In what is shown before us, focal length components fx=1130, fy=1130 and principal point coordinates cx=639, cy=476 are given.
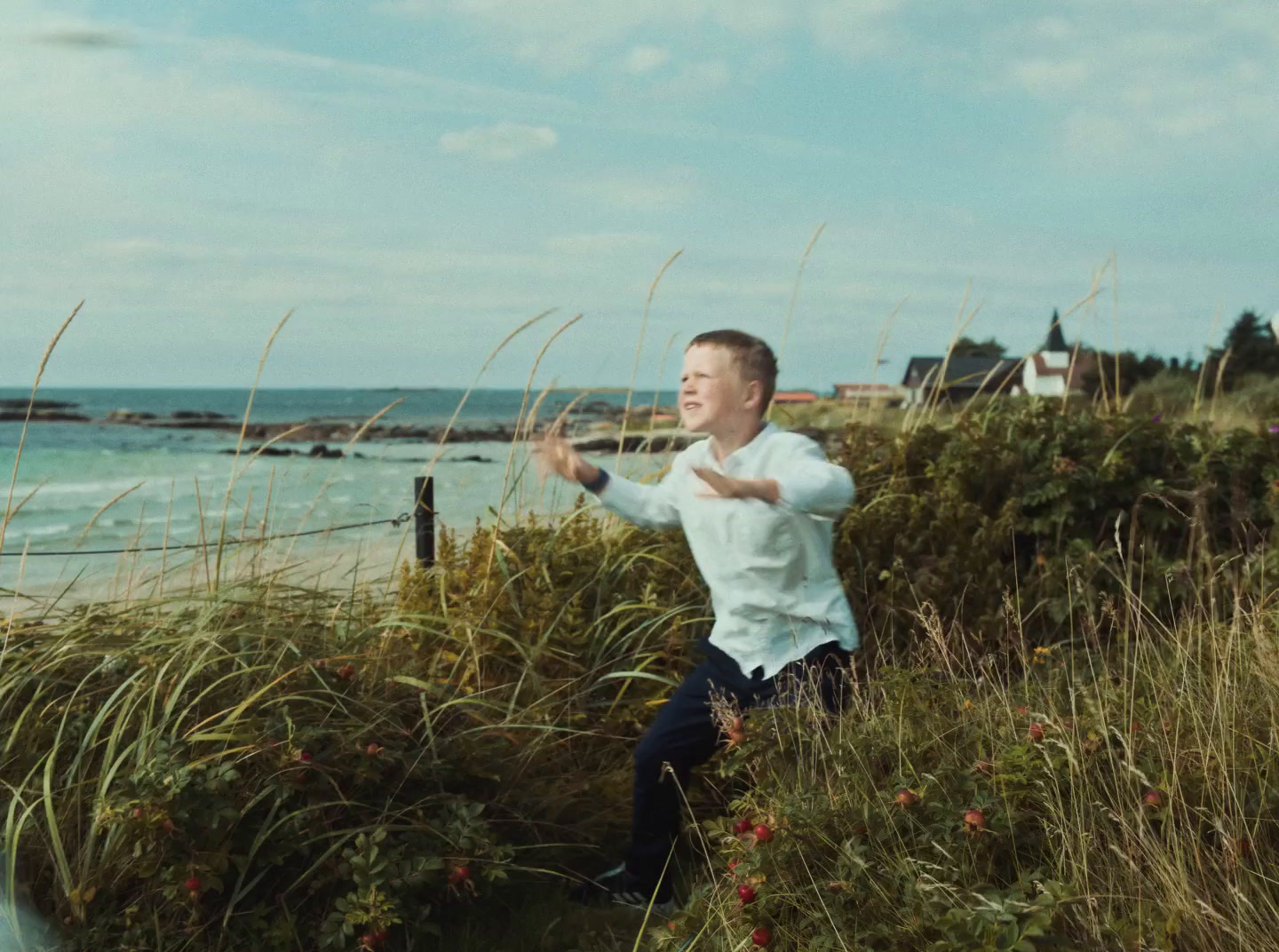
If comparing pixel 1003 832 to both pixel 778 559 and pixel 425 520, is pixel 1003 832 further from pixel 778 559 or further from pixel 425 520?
pixel 425 520

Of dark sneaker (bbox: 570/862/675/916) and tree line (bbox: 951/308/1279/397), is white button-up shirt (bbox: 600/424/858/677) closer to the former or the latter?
dark sneaker (bbox: 570/862/675/916)

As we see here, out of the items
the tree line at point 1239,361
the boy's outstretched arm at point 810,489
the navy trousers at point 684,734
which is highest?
the tree line at point 1239,361

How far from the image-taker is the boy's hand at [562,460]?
3.48 meters

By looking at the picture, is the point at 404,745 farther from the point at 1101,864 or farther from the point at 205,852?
the point at 1101,864

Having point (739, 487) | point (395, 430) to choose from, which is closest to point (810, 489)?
point (739, 487)

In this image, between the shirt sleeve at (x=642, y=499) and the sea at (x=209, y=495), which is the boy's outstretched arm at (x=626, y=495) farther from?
the sea at (x=209, y=495)

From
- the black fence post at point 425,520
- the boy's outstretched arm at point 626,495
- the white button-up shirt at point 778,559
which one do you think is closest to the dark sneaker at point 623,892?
the white button-up shirt at point 778,559

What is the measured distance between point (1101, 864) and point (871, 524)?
2.72 metres

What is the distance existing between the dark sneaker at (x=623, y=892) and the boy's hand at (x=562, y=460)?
119cm

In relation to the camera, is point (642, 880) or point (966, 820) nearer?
point (966, 820)

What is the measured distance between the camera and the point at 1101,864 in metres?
2.36

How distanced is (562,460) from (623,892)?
4.29 ft

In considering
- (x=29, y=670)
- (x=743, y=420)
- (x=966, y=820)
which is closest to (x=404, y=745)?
(x=29, y=670)

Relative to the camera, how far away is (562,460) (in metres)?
3.48
